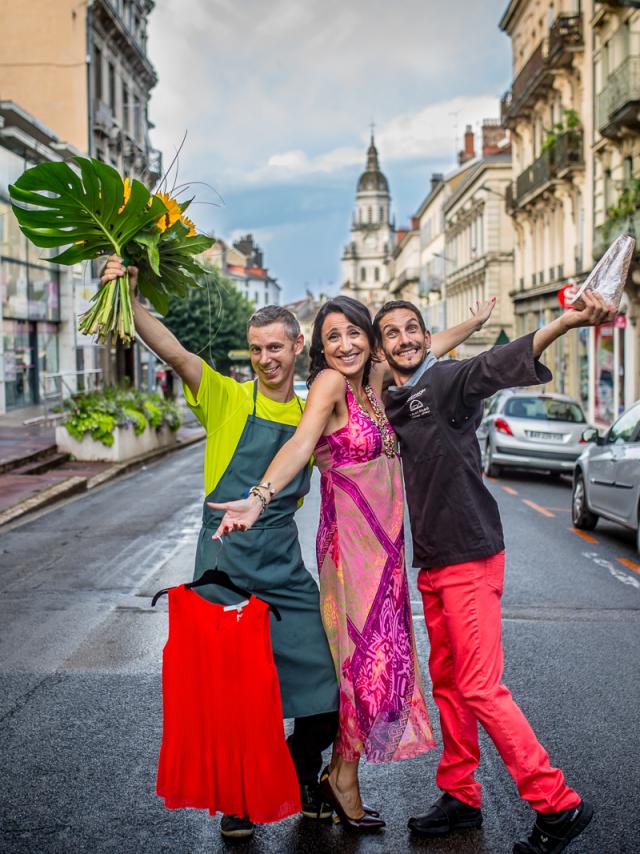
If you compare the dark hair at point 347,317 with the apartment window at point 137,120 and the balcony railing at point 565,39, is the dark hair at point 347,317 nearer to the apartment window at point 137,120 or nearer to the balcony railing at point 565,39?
the balcony railing at point 565,39

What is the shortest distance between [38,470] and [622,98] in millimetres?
19083

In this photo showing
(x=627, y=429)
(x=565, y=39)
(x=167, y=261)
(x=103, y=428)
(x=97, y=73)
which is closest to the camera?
(x=167, y=261)

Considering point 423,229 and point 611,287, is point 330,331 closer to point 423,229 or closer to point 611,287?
Result: point 611,287

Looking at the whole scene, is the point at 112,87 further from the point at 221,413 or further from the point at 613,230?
the point at 221,413

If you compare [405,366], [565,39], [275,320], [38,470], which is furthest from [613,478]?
[565,39]

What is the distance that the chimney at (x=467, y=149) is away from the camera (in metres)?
79.0

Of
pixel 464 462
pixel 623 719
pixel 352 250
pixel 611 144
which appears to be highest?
pixel 352 250

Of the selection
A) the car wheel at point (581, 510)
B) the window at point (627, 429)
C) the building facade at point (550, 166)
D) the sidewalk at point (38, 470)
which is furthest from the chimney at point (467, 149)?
the window at point (627, 429)

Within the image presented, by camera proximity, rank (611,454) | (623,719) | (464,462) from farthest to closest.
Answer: (611,454)
(623,719)
(464,462)

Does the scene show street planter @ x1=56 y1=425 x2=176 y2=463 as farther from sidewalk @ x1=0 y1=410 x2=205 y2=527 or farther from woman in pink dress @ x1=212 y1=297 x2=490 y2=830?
woman in pink dress @ x1=212 y1=297 x2=490 y2=830

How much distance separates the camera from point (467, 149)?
8019 cm

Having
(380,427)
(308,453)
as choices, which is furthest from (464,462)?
(308,453)

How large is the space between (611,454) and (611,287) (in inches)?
330

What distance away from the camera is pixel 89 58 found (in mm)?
39281
